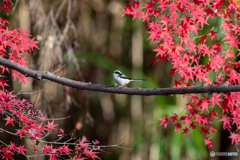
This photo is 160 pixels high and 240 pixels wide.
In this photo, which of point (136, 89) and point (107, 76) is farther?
point (107, 76)

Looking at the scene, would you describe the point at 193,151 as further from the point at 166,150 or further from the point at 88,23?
the point at 88,23

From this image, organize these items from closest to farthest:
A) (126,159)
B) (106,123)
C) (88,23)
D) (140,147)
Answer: (140,147), (126,159), (106,123), (88,23)

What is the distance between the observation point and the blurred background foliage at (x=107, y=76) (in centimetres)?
367

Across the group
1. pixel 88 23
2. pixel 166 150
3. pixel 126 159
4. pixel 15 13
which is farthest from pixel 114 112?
pixel 15 13

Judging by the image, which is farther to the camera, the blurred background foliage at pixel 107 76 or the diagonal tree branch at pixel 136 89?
the blurred background foliage at pixel 107 76

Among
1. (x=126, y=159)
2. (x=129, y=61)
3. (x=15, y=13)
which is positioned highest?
(x=15, y=13)

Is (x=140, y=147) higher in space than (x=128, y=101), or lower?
lower

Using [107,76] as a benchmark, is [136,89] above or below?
below

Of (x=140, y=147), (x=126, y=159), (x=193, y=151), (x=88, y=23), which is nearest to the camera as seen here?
(x=193, y=151)

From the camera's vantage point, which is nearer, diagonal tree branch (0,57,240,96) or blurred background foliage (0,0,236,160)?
diagonal tree branch (0,57,240,96)

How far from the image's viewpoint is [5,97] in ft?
6.31

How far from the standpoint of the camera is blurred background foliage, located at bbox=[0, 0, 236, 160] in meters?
3.67

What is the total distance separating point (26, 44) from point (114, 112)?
3201mm

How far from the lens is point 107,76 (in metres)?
5.02
